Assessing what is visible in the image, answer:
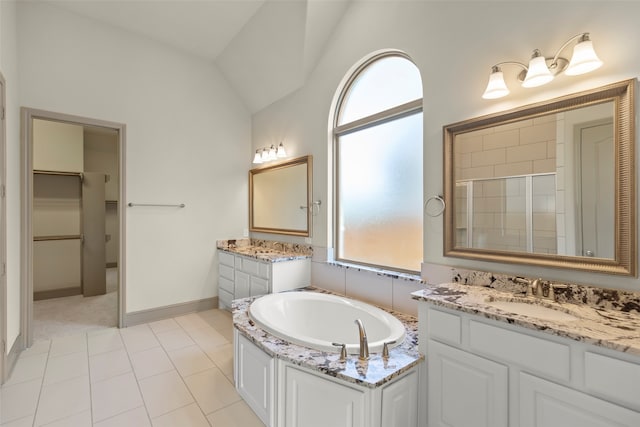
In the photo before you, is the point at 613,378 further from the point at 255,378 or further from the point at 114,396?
the point at 114,396

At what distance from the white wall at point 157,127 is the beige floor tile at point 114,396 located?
4.05 feet

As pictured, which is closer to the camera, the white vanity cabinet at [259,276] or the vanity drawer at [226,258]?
the white vanity cabinet at [259,276]

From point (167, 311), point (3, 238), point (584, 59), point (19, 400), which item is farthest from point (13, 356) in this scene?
point (584, 59)

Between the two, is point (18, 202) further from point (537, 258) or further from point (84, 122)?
point (537, 258)

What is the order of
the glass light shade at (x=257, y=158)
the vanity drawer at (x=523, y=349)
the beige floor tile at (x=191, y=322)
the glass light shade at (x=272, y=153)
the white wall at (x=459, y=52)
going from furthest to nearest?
1. the glass light shade at (x=257, y=158)
2. the glass light shade at (x=272, y=153)
3. the beige floor tile at (x=191, y=322)
4. the white wall at (x=459, y=52)
5. the vanity drawer at (x=523, y=349)

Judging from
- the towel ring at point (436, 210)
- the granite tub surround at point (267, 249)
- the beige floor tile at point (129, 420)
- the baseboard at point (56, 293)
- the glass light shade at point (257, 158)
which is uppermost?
the glass light shade at point (257, 158)

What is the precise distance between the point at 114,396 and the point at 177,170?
239 cm

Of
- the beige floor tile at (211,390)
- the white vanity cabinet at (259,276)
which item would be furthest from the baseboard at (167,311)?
the beige floor tile at (211,390)

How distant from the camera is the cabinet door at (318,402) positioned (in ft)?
4.48

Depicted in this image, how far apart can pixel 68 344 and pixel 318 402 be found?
275cm

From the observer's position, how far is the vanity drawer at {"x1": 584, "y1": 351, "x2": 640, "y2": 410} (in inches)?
39.7

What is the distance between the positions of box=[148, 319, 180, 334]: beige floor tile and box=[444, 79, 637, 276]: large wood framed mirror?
9.65 ft

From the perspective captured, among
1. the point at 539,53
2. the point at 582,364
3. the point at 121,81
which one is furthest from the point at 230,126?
the point at 582,364

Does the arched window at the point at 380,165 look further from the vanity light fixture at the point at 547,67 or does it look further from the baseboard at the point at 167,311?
the baseboard at the point at 167,311
